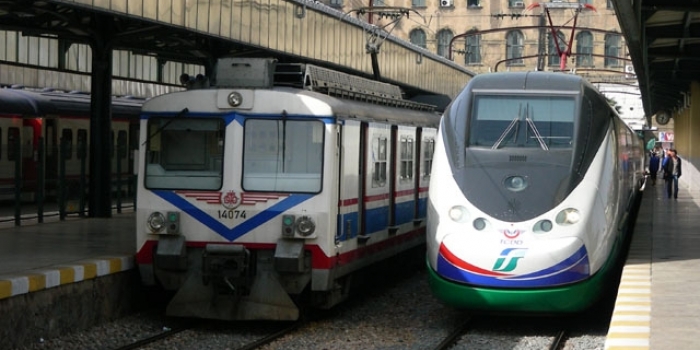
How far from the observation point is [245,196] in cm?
1470

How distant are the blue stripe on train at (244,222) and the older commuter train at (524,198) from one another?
1701 millimetres

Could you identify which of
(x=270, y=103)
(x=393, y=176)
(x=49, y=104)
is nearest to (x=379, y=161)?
(x=393, y=176)

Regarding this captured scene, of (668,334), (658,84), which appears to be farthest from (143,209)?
(658,84)

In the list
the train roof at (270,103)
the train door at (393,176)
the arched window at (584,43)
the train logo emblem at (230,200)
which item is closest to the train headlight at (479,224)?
the train roof at (270,103)

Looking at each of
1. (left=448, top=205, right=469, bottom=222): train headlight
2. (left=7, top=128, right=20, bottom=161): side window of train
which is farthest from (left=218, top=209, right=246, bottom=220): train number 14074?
(left=7, top=128, right=20, bottom=161): side window of train

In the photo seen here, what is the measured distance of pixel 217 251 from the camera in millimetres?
14531

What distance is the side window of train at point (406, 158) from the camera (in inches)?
728

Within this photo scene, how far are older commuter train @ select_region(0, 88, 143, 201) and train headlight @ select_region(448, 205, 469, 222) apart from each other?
924cm

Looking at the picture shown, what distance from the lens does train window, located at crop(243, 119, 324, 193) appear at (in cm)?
1466

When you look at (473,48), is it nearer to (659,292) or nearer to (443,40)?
(443,40)

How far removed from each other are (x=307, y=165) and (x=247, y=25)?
38.6 ft

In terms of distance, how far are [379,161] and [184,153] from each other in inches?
123

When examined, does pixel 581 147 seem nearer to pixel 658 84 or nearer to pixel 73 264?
pixel 73 264

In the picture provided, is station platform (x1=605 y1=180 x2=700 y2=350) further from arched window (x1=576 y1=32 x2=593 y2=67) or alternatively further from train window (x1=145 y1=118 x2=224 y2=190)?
arched window (x1=576 y1=32 x2=593 y2=67)
